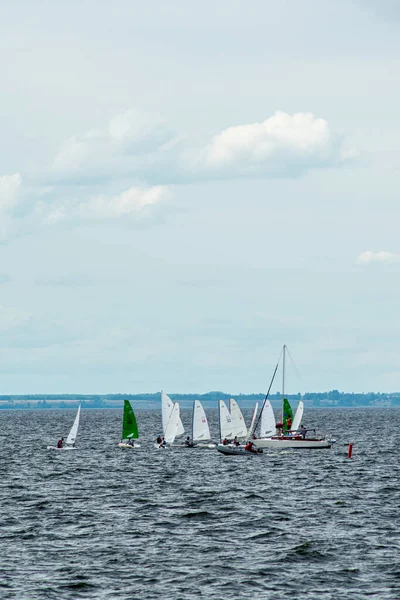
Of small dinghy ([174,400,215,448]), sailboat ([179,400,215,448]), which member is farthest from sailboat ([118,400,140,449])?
sailboat ([179,400,215,448])

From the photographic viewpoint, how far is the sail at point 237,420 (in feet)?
401

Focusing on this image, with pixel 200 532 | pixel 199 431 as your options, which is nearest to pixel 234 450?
pixel 199 431

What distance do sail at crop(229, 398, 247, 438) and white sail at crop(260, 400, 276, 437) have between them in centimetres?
336

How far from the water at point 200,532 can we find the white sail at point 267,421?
17.4m

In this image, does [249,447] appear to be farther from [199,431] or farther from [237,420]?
[199,431]

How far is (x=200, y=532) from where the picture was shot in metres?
55.2

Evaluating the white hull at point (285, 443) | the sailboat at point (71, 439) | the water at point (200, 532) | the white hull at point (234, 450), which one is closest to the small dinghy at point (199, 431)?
the white hull at point (285, 443)

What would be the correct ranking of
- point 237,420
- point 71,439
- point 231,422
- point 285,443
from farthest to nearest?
point 71,439, point 231,422, point 237,420, point 285,443

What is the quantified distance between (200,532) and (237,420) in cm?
6815

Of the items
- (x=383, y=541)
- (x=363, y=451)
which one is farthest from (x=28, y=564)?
(x=363, y=451)

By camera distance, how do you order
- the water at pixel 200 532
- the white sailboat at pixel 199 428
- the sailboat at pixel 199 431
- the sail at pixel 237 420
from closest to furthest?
the water at pixel 200 532, the sail at pixel 237 420, the white sailboat at pixel 199 428, the sailboat at pixel 199 431

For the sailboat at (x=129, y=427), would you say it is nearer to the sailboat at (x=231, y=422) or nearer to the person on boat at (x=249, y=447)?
the sailboat at (x=231, y=422)

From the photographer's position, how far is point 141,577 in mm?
43250

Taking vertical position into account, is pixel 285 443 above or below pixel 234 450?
above
